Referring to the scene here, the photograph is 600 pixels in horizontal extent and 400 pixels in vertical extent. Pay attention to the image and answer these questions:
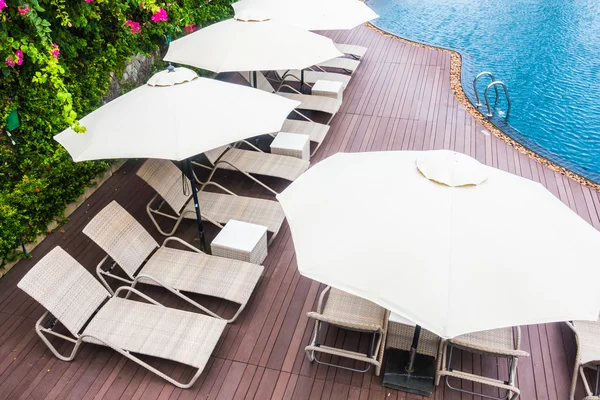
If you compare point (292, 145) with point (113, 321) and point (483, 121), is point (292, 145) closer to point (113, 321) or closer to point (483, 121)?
point (113, 321)

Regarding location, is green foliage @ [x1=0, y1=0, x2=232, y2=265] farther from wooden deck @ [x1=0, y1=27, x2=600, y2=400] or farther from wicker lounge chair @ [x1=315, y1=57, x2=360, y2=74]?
wicker lounge chair @ [x1=315, y1=57, x2=360, y2=74]

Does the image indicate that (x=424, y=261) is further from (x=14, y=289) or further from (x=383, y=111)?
(x=383, y=111)

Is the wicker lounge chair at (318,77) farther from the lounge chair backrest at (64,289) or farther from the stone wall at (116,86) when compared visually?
the lounge chair backrest at (64,289)

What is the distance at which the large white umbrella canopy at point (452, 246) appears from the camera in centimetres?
248

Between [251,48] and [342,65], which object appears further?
[342,65]

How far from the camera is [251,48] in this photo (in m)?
6.13

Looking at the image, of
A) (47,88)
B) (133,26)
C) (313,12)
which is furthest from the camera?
(313,12)

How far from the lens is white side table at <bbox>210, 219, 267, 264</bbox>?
4688mm

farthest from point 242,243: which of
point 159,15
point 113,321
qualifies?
point 159,15

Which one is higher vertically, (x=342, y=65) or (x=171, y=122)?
(x=171, y=122)

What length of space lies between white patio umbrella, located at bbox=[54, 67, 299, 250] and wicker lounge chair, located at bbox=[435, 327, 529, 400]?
2.61m

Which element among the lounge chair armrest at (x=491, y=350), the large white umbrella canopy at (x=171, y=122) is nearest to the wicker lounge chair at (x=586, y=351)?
the lounge chair armrest at (x=491, y=350)

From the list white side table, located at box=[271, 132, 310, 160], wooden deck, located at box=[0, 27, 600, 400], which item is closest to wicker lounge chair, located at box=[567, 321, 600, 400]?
wooden deck, located at box=[0, 27, 600, 400]

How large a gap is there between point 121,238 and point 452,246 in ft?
11.1
